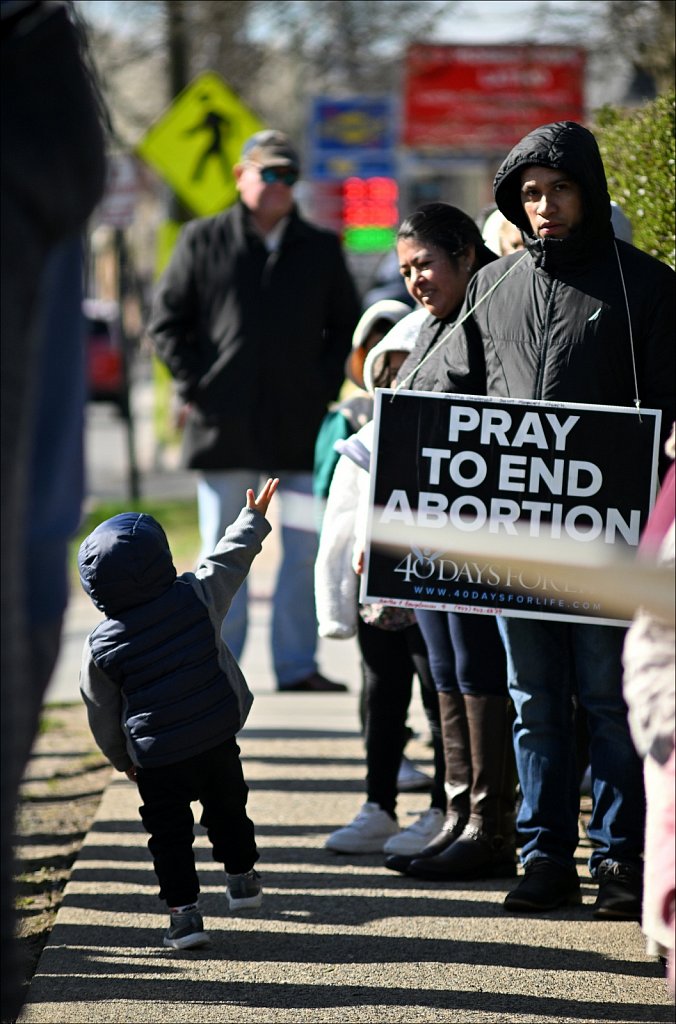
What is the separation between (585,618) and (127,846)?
1861 millimetres

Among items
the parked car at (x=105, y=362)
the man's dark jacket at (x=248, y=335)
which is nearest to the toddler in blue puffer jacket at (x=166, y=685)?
the man's dark jacket at (x=248, y=335)

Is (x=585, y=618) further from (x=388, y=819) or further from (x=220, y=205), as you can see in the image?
(x=220, y=205)

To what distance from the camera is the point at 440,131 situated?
25.6 meters

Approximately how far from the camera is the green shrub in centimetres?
520

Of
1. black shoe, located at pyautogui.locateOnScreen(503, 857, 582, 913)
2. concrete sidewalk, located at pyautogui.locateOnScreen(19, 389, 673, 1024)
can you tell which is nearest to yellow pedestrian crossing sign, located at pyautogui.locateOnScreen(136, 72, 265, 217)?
concrete sidewalk, located at pyautogui.locateOnScreen(19, 389, 673, 1024)

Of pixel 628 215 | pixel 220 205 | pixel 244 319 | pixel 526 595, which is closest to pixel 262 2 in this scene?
pixel 220 205

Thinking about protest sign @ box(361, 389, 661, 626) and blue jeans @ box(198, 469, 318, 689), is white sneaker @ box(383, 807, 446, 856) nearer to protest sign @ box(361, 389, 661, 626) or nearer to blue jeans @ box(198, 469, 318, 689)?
protest sign @ box(361, 389, 661, 626)

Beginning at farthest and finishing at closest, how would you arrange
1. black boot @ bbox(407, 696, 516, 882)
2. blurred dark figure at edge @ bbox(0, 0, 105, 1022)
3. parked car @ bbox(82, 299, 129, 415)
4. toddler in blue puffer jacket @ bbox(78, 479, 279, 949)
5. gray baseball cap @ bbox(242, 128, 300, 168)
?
1. parked car @ bbox(82, 299, 129, 415)
2. gray baseball cap @ bbox(242, 128, 300, 168)
3. black boot @ bbox(407, 696, 516, 882)
4. toddler in blue puffer jacket @ bbox(78, 479, 279, 949)
5. blurred dark figure at edge @ bbox(0, 0, 105, 1022)

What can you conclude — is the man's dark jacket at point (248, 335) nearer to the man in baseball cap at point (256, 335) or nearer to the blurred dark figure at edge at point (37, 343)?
the man in baseball cap at point (256, 335)

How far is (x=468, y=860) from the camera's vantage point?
492cm

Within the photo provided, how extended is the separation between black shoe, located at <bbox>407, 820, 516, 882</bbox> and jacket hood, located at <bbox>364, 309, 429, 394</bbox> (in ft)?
4.61

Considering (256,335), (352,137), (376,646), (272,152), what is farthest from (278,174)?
(352,137)

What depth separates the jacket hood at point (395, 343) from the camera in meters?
5.17

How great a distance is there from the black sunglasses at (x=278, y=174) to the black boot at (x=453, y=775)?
9.63ft
